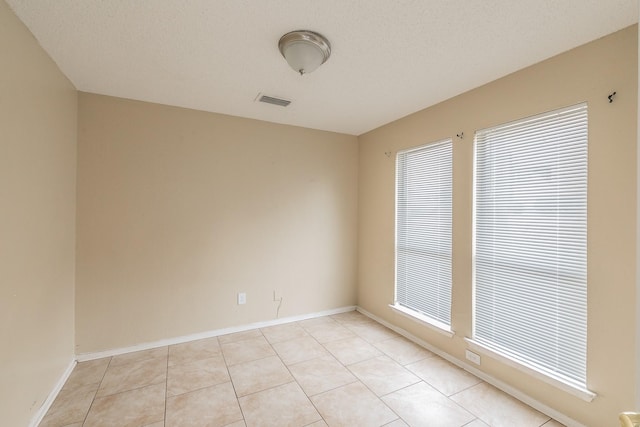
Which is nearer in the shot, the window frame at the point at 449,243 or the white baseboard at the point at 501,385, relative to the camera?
the white baseboard at the point at 501,385

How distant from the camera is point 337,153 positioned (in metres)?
3.83

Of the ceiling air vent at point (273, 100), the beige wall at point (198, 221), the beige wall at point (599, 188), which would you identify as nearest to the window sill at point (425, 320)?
the beige wall at point (599, 188)

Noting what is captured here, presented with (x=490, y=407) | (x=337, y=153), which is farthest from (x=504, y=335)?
(x=337, y=153)

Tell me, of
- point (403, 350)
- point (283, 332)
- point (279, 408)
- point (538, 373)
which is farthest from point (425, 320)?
point (279, 408)

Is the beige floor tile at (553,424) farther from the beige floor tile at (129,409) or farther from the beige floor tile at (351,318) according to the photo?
the beige floor tile at (129,409)

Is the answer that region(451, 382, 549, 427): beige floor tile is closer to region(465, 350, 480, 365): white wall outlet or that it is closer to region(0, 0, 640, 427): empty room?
region(0, 0, 640, 427): empty room

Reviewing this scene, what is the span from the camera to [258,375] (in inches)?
93.0

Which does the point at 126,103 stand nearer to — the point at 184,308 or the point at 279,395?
the point at 184,308

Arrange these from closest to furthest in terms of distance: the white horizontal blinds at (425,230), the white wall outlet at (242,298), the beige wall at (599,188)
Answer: the beige wall at (599,188), the white horizontal blinds at (425,230), the white wall outlet at (242,298)

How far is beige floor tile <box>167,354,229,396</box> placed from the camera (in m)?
2.19

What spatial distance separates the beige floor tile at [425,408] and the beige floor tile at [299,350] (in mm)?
834

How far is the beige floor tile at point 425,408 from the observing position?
6.08 feet

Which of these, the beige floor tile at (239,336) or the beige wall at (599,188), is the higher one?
the beige wall at (599,188)

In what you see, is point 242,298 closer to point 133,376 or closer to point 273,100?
point 133,376
